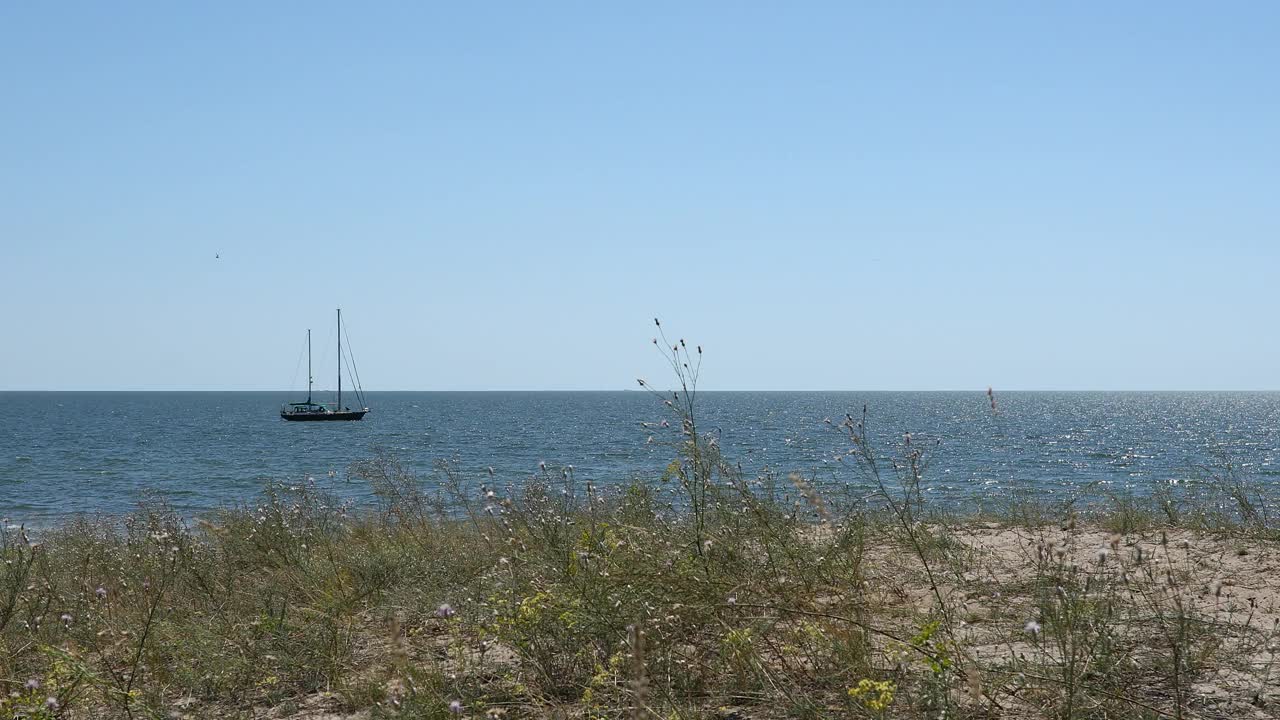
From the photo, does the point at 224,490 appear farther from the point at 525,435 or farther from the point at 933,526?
the point at 525,435

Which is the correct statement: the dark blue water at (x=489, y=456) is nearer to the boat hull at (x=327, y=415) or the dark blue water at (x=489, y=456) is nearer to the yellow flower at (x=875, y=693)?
the boat hull at (x=327, y=415)

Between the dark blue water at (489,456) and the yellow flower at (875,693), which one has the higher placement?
the yellow flower at (875,693)

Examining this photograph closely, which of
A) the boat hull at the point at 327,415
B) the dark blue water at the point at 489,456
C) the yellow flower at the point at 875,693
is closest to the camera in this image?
the yellow flower at the point at 875,693

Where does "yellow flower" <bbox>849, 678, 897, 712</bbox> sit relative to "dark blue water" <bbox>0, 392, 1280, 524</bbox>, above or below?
above

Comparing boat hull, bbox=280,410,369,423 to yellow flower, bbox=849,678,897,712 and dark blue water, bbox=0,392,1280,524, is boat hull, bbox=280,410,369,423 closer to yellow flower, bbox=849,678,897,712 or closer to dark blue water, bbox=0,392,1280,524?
dark blue water, bbox=0,392,1280,524

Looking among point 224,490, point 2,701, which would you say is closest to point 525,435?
point 224,490

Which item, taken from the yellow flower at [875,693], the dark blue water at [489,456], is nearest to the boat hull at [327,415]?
the dark blue water at [489,456]

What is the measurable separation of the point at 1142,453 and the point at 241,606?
154ft

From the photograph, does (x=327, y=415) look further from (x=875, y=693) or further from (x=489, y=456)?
(x=875, y=693)

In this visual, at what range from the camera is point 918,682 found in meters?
3.46

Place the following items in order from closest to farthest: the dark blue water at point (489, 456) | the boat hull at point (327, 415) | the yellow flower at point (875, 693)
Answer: the yellow flower at point (875, 693) → the dark blue water at point (489, 456) → the boat hull at point (327, 415)


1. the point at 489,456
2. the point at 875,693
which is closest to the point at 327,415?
the point at 489,456

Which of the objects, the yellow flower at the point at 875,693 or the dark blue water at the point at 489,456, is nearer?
the yellow flower at the point at 875,693

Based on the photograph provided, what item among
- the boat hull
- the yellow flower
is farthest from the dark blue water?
the yellow flower
